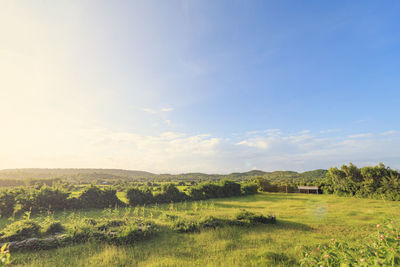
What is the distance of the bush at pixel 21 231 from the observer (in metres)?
8.29

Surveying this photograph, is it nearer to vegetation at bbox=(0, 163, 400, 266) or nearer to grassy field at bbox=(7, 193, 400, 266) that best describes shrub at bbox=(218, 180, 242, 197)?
vegetation at bbox=(0, 163, 400, 266)

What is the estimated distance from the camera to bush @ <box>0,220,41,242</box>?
8.29 metres

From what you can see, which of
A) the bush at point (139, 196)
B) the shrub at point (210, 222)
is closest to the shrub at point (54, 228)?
the shrub at point (210, 222)

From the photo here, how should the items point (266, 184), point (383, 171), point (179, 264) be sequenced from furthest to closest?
point (266, 184)
point (383, 171)
point (179, 264)

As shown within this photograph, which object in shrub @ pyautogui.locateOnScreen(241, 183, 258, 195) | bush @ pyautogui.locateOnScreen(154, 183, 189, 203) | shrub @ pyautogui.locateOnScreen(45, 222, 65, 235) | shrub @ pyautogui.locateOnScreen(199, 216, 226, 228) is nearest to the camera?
shrub @ pyautogui.locateOnScreen(45, 222, 65, 235)

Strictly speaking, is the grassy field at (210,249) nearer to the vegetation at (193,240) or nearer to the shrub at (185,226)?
the vegetation at (193,240)

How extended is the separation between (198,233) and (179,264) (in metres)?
3.62

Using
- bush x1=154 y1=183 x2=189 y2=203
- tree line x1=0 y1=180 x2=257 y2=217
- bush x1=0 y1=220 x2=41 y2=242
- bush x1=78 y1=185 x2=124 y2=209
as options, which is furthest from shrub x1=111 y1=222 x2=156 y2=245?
bush x1=154 y1=183 x2=189 y2=203

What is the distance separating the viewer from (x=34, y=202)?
16266 mm

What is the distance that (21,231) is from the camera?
8.55m

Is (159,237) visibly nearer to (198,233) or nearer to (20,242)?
(198,233)

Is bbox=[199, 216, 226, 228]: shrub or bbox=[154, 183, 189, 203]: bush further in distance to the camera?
bbox=[154, 183, 189, 203]: bush

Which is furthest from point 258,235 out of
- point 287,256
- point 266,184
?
point 266,184

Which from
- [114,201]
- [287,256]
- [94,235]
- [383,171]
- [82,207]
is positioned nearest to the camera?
[287,256]
